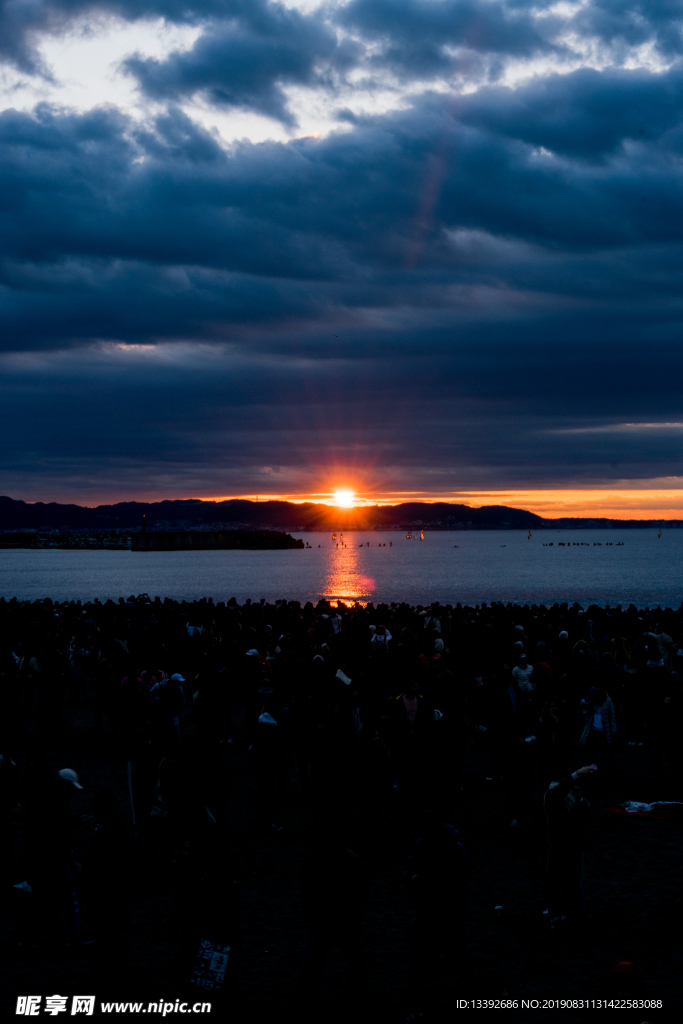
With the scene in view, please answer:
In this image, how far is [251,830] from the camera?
1045cm

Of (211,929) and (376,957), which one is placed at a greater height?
(211,929)

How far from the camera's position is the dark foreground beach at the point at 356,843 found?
5.68 meters

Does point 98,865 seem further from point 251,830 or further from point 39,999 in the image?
point 251,830

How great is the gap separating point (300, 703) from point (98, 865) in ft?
17.6

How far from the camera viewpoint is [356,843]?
9.98 meters

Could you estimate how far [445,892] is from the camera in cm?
564

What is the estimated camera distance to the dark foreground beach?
5.68 m

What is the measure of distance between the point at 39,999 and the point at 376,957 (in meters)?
2.82

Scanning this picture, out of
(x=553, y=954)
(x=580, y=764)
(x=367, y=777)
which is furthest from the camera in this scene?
(x=580, y=764)

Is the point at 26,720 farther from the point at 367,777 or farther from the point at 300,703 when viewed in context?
the point at 367,777

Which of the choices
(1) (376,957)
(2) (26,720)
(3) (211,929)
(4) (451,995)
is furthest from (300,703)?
(2) (26,720)

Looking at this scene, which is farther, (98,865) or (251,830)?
(251,830)

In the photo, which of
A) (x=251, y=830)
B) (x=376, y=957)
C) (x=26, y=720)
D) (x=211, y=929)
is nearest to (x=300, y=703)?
(x=251, y=830)

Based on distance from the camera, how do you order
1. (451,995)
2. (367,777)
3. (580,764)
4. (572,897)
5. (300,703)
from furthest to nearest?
1. (580,764)
2. (300,703)
3. (367,777)
4. (572,897)
5. (451,995)
